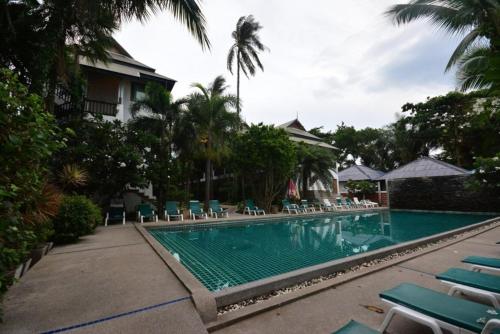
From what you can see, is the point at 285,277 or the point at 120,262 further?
the point at 120,262

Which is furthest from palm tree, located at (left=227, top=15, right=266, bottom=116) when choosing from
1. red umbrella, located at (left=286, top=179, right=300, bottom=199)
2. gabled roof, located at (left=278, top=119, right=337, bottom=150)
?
red umbrella, located at (left=286, top=179, right=300, bottom=199)

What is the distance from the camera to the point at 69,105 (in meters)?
12.0

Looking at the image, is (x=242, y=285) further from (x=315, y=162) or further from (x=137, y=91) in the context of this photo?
(x=315, y=162)

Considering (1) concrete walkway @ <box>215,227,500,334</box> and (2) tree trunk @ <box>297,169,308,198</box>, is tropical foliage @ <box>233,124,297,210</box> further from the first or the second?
(1) concrete walkway @ <box>215,227,500,334</box>

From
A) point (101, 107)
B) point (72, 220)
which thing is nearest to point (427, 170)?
point (72, 220)

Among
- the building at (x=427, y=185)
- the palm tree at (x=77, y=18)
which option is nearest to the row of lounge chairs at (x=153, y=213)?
the palm tree at (x=77, y=18)

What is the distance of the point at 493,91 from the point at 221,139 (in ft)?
40.7

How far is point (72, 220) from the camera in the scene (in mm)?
6426

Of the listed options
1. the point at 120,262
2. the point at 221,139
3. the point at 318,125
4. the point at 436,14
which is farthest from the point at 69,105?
the point at 318,125

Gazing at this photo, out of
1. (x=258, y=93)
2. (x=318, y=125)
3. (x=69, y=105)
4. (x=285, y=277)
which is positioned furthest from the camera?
(x=318, y=125)

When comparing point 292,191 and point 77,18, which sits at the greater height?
point 77,18

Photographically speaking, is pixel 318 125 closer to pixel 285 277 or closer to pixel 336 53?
pixel 336 53

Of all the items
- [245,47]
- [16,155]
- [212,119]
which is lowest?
[16,155]

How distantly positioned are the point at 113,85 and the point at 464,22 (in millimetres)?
17300
